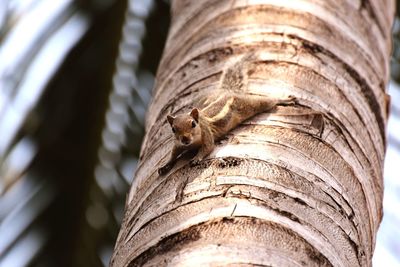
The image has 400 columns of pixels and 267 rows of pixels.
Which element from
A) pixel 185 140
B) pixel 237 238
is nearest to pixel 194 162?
pixel 185 140

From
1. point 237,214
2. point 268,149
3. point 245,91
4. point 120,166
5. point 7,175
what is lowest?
point 237,214

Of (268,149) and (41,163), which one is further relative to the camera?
(41,163)

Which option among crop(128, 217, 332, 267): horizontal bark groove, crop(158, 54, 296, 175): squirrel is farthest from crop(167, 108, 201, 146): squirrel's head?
crop(128, 217, 332, 267): horizontal bark groove

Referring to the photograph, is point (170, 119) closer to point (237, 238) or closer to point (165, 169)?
point (165, 169)

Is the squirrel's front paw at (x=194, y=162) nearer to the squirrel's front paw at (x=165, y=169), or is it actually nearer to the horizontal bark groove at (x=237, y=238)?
the squirrel's front paw at (x=165, y=169)

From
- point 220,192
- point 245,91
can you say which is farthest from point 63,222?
point 220,192

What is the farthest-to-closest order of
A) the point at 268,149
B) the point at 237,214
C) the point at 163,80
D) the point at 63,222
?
the point at 63,222 → the point at 163,80 → the point at 268,149 → the point at 237,214

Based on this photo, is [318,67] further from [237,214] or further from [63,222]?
[63,222]
